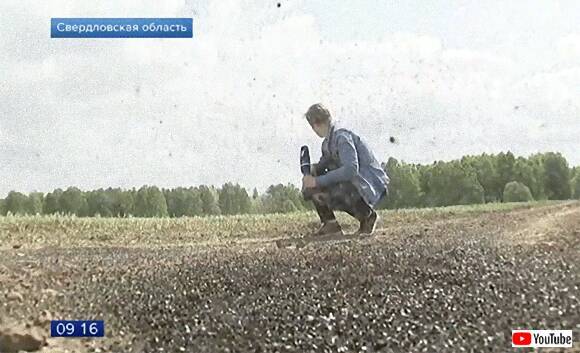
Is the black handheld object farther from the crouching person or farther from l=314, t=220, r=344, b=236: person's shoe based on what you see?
l=314, t=220, r=344, b=236: person's shoe

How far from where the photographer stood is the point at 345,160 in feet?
14.0

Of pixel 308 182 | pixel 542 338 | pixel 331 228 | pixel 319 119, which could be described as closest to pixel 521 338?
pixel 542 338

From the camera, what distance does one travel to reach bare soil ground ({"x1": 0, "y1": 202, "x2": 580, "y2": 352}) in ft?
13.1

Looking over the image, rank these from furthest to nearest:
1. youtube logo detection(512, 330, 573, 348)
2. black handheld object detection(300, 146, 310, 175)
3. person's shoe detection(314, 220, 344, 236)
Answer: person's shoe detection(314, 220, 344, 236)
black handheld object detection(300, 146, 310, 175)
youtube logo detection(512, 330, 573, 348)

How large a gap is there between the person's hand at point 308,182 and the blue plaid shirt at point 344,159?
0.06ft

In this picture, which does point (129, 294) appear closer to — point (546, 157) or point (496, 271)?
point (496, 271)

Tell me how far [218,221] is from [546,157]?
1503 millimetres

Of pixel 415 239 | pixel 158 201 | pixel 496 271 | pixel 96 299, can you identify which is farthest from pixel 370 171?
pixel 96 299

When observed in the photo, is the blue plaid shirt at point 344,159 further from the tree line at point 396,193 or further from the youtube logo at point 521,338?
the youtube logo at point 521,338

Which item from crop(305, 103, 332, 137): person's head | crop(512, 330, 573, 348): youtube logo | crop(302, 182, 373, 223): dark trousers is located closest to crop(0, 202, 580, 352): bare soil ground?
crop(512, 330, 573, 348): youtube logo

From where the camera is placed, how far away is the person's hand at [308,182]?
14.0 ft

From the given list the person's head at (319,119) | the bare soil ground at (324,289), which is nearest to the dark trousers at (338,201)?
the bare soil ground at (324,289)

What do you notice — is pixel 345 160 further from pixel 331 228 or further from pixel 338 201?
pixel 331 228

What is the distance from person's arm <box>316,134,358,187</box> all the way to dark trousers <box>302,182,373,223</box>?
0.15 feet
